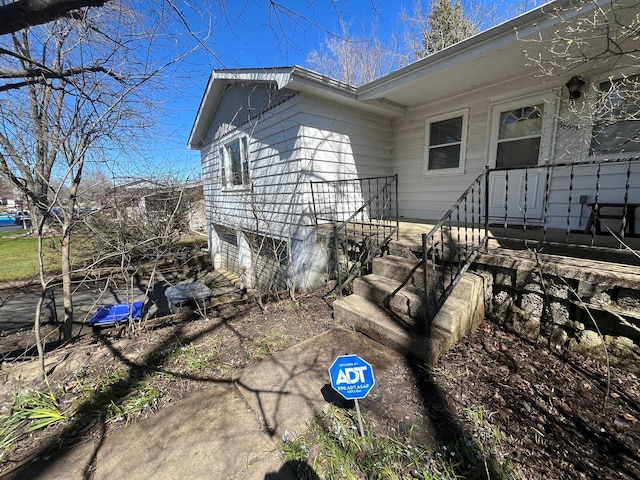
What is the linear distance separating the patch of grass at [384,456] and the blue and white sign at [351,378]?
0.36 meters

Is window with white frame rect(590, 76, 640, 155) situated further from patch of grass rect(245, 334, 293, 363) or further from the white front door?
patch of grass rect(245, 334, 293, 363)

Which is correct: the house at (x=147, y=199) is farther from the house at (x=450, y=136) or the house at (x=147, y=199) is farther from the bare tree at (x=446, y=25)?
the bare tree at (x=446, y=25)

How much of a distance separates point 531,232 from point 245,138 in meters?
6.40

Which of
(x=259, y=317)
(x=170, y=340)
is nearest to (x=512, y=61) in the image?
(x=259, y=317)

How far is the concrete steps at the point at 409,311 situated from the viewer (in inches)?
98.9

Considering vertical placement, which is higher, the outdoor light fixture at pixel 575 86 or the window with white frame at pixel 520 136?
the outdoor light fixture at pixel 575 86

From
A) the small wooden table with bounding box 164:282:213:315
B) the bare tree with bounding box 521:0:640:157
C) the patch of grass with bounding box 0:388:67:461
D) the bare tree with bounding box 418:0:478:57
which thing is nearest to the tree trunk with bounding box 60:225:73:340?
the patch of grass with bounding box 0:388:67:461

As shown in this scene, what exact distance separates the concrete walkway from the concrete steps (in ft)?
0.86

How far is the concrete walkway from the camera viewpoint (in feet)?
5.35

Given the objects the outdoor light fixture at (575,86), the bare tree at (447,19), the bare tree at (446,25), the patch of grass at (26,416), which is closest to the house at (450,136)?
the outdoor light fixture at (575,86)

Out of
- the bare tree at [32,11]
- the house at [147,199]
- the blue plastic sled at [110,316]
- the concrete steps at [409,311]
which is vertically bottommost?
the blue plastic sled at [110,316]

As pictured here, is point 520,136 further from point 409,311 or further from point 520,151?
point 409,311

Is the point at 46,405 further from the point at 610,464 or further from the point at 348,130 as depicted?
the point at 348,130

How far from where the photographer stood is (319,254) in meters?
5.09
